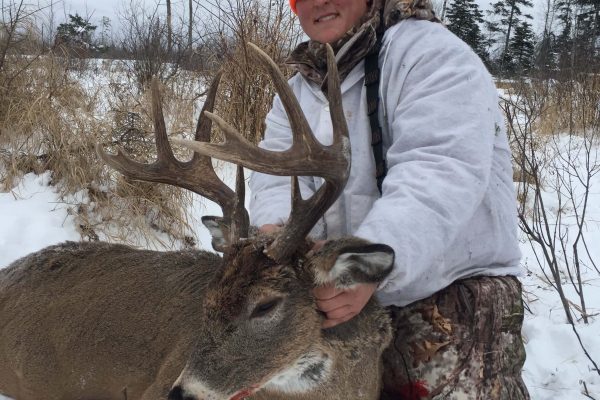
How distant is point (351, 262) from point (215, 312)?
57cm

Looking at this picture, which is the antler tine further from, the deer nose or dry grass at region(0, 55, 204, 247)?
dry grass at region(0, 55, 204, 247)

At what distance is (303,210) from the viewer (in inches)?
89.6

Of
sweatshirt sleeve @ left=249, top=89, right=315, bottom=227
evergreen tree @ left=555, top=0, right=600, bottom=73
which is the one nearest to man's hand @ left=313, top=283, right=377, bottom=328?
sweatshirt sleeve @ left=249, top=89, right=315, bottom=227

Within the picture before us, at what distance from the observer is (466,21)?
87.6 ft

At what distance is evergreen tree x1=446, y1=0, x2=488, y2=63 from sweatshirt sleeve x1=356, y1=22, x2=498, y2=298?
68.6ft

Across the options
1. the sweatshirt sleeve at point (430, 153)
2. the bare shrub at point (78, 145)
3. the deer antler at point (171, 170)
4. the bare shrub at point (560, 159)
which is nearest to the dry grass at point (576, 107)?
the bare shrub at point (560, 159)

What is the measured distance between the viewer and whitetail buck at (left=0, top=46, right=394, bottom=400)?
2170mm

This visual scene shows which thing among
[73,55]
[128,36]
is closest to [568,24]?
[128,36]

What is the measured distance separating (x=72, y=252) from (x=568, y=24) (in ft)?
82.3

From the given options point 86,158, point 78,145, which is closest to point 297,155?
point 86,158

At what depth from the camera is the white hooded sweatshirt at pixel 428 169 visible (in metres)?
2.13

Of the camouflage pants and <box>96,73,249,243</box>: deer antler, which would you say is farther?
<box>96,73,249,243</box>: deer antler

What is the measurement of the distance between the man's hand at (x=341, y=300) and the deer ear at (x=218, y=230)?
0.55m

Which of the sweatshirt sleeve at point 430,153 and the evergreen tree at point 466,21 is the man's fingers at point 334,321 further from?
the evergreen tree at point 466,21
